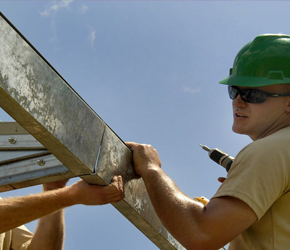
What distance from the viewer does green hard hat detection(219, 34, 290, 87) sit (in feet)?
7.89

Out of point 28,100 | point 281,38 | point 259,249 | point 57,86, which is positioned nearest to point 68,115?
point 57,86

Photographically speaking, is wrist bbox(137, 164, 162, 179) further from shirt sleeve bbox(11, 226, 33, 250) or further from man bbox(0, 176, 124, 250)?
shirt sleeve bbox(11, 226, 33, 250)

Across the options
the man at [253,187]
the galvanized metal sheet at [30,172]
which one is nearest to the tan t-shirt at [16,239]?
the galvanized metal sheet at [30,172]

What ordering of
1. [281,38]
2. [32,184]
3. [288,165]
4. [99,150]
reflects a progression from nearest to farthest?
[288,165]
[99,150]
[281,38]
[32,184]

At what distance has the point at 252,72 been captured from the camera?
247 cm

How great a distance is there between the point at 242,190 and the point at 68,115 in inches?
37.4

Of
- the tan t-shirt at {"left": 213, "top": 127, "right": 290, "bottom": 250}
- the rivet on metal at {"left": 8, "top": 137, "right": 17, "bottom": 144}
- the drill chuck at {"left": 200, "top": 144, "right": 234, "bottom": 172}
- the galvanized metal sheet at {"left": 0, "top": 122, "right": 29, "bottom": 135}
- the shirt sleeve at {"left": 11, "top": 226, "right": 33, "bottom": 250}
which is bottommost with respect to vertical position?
the tan t-shirt at {"left": 213, "top": 127, "right": 290, "bottom": 250}

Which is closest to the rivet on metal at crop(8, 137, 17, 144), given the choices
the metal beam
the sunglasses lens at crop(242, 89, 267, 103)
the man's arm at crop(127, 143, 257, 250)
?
the metal beam

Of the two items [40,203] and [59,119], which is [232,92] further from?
[40,203]

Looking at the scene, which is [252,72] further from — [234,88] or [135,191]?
[135,191]

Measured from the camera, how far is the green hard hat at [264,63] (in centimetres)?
241

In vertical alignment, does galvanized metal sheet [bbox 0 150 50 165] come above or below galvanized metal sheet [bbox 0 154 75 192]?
above

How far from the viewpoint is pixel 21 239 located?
4227 millimetres

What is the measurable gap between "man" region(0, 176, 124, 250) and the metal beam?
0.34ft
